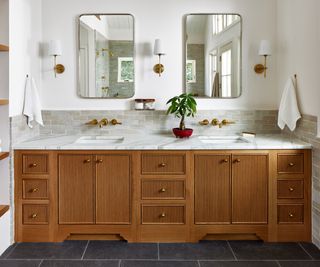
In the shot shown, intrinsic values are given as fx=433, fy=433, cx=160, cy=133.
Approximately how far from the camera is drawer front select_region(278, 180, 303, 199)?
3654 mm

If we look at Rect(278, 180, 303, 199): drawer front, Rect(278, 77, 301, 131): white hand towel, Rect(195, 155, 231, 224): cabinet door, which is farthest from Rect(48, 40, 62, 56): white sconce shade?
Rect(278, 180, 303, 199): drawer front

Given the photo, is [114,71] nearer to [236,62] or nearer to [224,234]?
[236,62]

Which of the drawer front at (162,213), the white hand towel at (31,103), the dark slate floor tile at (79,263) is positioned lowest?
the dark slate floor tile at (79,263)

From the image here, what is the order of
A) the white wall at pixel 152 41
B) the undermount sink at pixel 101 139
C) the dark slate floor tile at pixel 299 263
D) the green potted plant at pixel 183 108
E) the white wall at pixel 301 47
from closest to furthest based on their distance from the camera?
the dark slate floor tile at pixel 299 263
the white wall at pixel 301 47
the green potted plant at pixel 183 108
the undermount sink at pixel 101 139
the white wall at pixel 152 41

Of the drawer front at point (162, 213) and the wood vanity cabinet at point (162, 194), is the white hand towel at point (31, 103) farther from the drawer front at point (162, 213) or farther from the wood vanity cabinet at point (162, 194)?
the drawer front at point (162, 213)

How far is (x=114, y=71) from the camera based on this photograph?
4.27 metres

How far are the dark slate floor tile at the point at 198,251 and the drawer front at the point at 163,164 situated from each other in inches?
24.3

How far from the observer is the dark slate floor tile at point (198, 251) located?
3379 mm

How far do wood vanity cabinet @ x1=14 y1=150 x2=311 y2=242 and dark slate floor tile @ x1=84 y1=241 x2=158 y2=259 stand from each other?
0.08 metres

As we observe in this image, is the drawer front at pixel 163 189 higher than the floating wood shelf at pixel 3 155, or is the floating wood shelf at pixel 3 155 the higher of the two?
the floating wood shelf at pixel 3 155

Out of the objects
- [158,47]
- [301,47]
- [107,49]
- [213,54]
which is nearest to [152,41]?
[158,47]

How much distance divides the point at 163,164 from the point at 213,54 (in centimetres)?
131

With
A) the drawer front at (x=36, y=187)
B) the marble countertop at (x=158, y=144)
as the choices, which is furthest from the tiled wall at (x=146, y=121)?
the drawer front at (x=36, y=187)

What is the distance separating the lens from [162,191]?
143 inches
